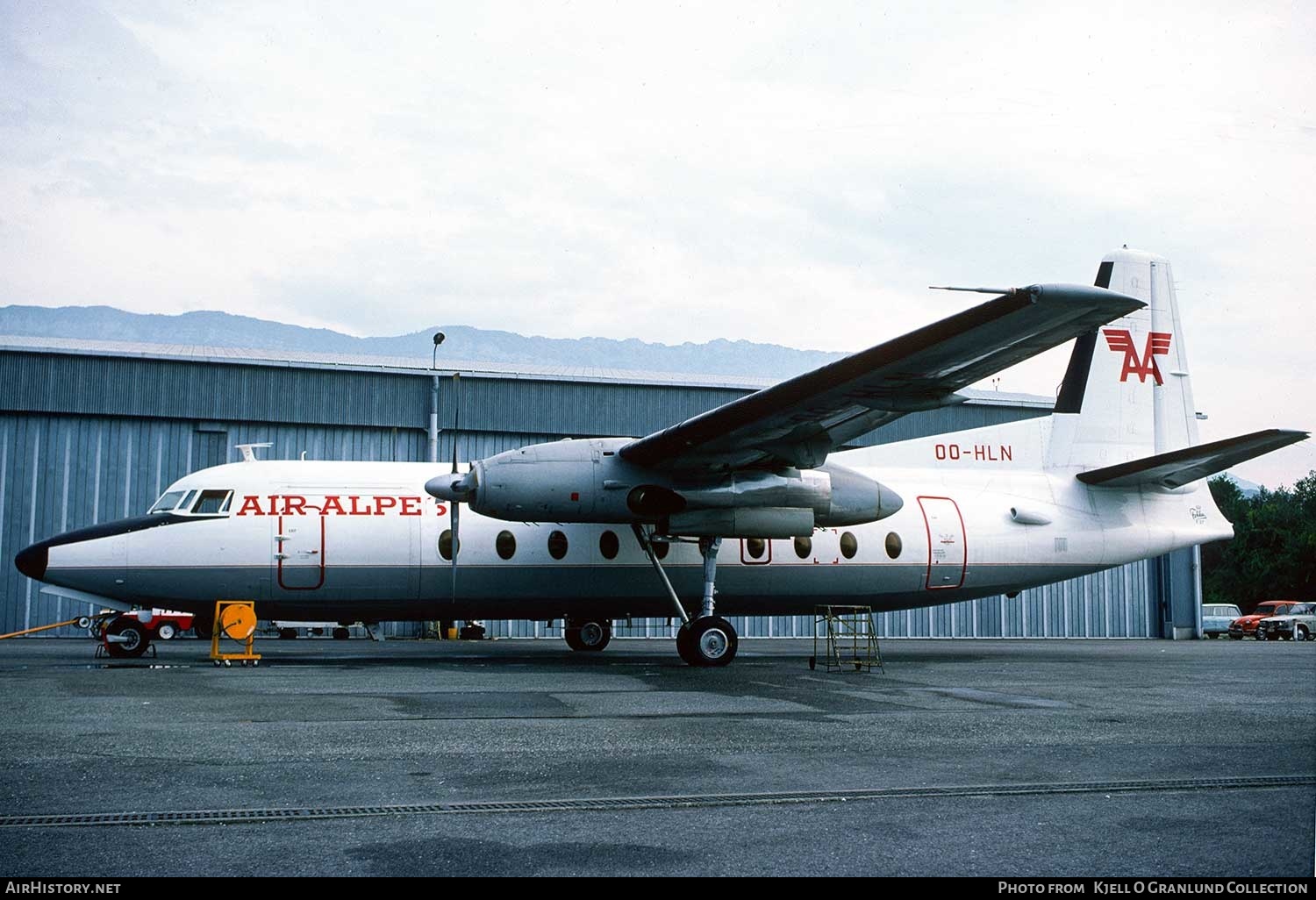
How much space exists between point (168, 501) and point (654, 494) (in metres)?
8.56

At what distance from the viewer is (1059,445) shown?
2270 cm

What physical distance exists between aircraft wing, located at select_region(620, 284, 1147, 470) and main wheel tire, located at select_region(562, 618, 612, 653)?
6723mm

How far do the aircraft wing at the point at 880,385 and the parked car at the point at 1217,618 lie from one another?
3595 cm

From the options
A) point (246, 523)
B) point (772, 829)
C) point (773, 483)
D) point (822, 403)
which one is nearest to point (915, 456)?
point (773, 483)

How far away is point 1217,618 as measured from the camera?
1967 inches

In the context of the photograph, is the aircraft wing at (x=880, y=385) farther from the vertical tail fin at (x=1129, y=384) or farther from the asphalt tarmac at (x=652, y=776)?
the vertical tail fin at (x=1129, y=384)

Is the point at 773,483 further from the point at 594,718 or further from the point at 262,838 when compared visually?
the point at 262,838

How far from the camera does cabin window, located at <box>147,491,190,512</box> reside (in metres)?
19.0

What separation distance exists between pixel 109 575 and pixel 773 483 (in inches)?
441

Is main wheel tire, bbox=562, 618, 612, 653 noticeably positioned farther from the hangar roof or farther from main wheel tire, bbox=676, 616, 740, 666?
the hangar roof

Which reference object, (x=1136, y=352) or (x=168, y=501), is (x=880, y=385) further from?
(x=168, y=501)

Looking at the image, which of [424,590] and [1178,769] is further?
[424,590]

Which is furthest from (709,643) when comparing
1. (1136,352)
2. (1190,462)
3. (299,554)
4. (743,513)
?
(1136,352)

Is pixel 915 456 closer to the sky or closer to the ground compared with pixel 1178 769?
closer to the sky
